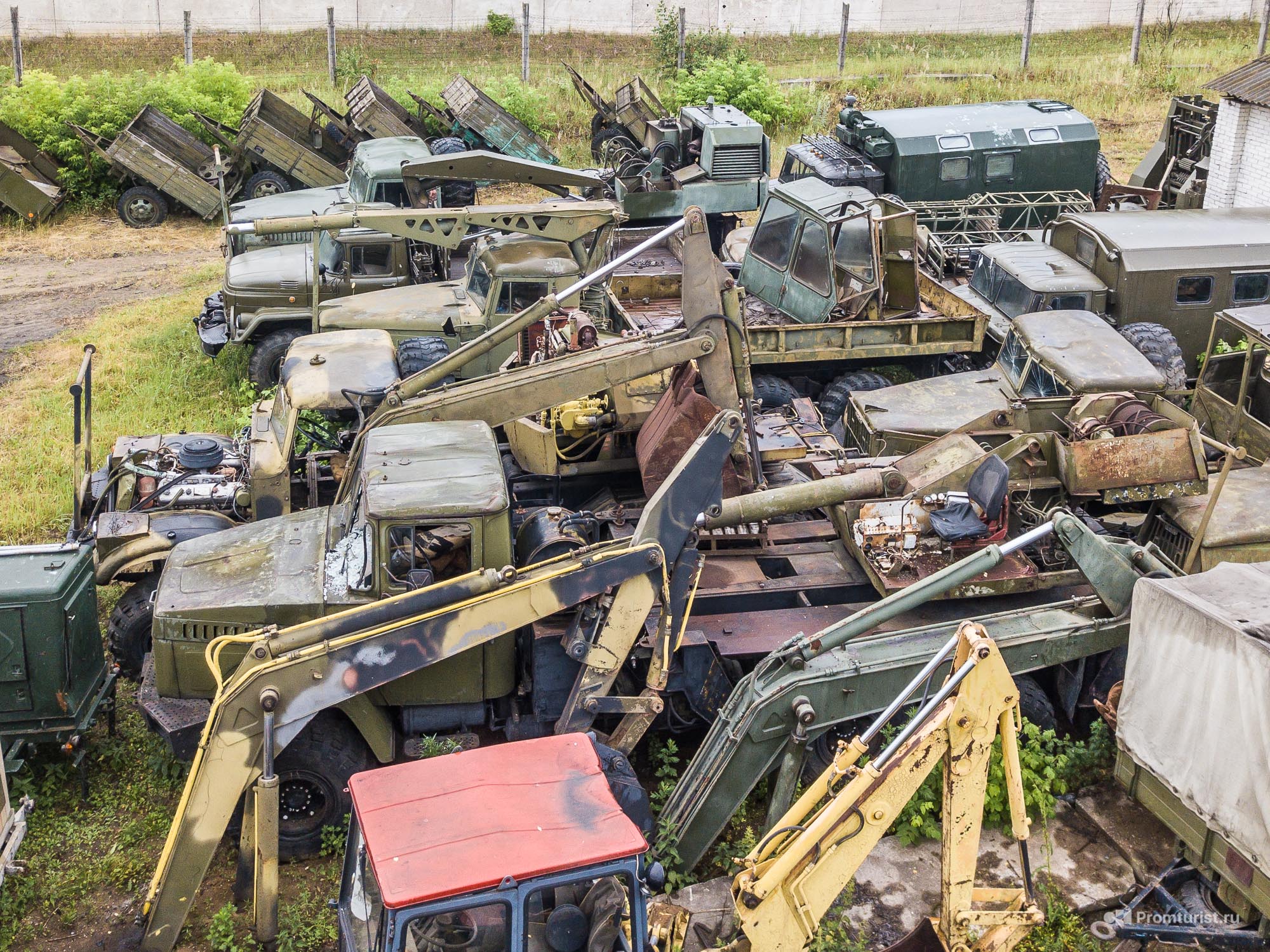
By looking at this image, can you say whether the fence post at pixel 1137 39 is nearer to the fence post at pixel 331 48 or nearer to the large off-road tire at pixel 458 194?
the large off-road tire at pixel 458 194

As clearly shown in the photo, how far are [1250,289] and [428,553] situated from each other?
9956mm

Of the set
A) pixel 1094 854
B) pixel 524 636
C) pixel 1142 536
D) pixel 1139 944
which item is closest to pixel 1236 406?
pixel 1142 536

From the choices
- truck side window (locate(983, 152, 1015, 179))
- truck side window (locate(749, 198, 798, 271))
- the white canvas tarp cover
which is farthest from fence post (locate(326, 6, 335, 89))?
the white canvas tarp cover

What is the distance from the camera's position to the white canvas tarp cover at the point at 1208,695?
20.6 ft

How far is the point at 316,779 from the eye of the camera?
7785 mm

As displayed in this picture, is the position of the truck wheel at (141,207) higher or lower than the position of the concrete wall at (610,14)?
lower

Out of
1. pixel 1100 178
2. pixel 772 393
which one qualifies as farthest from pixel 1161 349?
pixel 1100 178

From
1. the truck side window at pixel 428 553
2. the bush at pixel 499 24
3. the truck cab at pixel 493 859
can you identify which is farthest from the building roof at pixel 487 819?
the bush at pixel 499 24

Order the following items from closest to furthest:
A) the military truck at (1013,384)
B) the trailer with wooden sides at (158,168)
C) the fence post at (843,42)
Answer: the military truck at (1013,384), the trailer with wooden sides at (158,168), the fence post at (843,42)

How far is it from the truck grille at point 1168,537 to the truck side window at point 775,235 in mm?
5802

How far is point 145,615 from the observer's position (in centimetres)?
959

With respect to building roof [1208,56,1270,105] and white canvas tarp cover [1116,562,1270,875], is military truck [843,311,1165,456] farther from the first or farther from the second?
building roof [1208,56,1270,105]

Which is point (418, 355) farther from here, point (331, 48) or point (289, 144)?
point (331, 48)

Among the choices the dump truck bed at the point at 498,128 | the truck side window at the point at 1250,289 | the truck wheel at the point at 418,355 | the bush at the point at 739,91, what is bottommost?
the truck wheel at the point at 418,355
